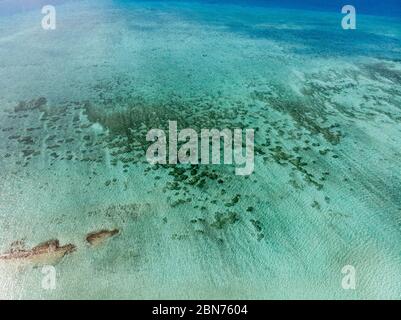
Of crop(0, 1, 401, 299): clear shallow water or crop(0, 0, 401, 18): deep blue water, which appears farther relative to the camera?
crop(0, 0, 401, 18): deep blue water

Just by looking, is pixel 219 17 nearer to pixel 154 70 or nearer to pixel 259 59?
pixel 259 59

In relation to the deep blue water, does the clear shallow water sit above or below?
below

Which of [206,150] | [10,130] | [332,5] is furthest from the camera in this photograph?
[332,5]

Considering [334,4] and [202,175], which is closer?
[202,175]

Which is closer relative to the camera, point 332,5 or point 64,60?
point 64,60

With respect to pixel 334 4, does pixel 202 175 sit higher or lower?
lower

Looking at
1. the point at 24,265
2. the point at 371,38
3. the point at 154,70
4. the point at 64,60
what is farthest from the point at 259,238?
the point at 371,38

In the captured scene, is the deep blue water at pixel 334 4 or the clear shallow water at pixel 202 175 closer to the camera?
the clear shallow water at pixel 202 175

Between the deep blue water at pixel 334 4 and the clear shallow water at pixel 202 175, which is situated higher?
the deep blue water at pixel 334 4
